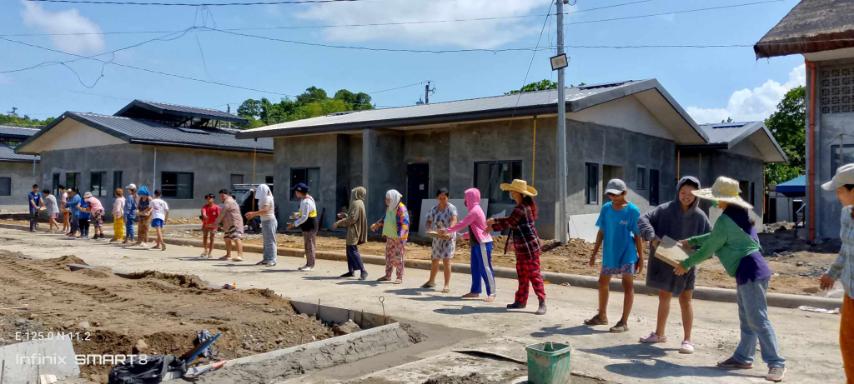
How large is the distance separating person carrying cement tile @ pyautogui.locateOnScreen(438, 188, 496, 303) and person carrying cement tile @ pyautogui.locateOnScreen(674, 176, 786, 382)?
3641 millimetres

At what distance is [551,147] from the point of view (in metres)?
17.0

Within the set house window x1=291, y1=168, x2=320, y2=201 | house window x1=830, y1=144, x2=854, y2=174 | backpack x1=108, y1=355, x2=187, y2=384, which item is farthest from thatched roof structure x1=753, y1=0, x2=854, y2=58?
backpack x1=108, y1=355, x2=187, y2=384

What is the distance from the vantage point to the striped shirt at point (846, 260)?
437 cm

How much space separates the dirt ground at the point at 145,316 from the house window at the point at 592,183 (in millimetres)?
11686

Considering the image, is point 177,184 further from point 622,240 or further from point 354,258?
point 622,240

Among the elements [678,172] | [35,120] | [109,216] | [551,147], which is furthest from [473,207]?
[35,120]

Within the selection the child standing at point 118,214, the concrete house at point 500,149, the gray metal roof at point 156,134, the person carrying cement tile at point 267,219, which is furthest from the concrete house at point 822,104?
the gray metal roof at point 156,134

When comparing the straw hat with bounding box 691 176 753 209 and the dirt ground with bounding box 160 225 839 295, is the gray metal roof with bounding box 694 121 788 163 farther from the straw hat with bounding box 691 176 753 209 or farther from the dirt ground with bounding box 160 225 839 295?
the straw hat with bounding box 691 176 753 209

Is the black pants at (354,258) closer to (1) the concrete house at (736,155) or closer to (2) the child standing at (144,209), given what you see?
(2) the child standing at (144,209)

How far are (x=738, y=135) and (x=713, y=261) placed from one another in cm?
945

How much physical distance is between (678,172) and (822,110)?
7.14 meters

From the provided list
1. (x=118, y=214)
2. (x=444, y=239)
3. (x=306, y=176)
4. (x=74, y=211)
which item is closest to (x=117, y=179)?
(x=74, y=211)

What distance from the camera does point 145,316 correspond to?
7109 mm

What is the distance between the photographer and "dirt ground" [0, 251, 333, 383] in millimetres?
5926
